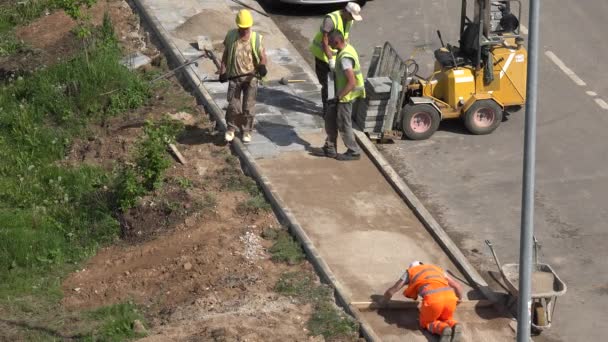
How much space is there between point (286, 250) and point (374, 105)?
363 cm

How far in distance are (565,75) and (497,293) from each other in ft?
22.3

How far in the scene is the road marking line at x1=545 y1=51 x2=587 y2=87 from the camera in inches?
745

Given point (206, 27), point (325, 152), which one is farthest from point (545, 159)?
point (206, 27)

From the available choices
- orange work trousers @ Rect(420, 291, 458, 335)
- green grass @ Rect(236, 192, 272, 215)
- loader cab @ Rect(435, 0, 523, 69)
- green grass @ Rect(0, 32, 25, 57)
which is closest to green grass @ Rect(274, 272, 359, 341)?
orange work trousers @ Rect(420, 291, 458, 335)

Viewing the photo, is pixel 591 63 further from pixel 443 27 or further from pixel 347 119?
pixel 347 119

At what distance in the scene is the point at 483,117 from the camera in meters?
17.3

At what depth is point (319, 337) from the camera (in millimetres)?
12258

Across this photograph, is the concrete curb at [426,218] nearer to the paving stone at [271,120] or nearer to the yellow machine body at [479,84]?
the paving stone at [271,120]

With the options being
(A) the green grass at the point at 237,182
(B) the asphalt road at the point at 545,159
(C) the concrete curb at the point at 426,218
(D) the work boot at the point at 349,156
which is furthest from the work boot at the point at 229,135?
(B) the asphalt road at the point at 545,159

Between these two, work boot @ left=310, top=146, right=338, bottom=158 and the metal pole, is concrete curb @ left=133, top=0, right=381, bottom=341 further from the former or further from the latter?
the metal pole

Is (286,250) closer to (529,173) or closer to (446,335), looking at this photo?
(446,335)

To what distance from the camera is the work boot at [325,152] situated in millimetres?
16109

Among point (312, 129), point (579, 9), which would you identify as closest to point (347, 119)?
point (312, 129)

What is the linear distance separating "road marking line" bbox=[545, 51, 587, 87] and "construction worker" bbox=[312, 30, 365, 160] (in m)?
4.62
